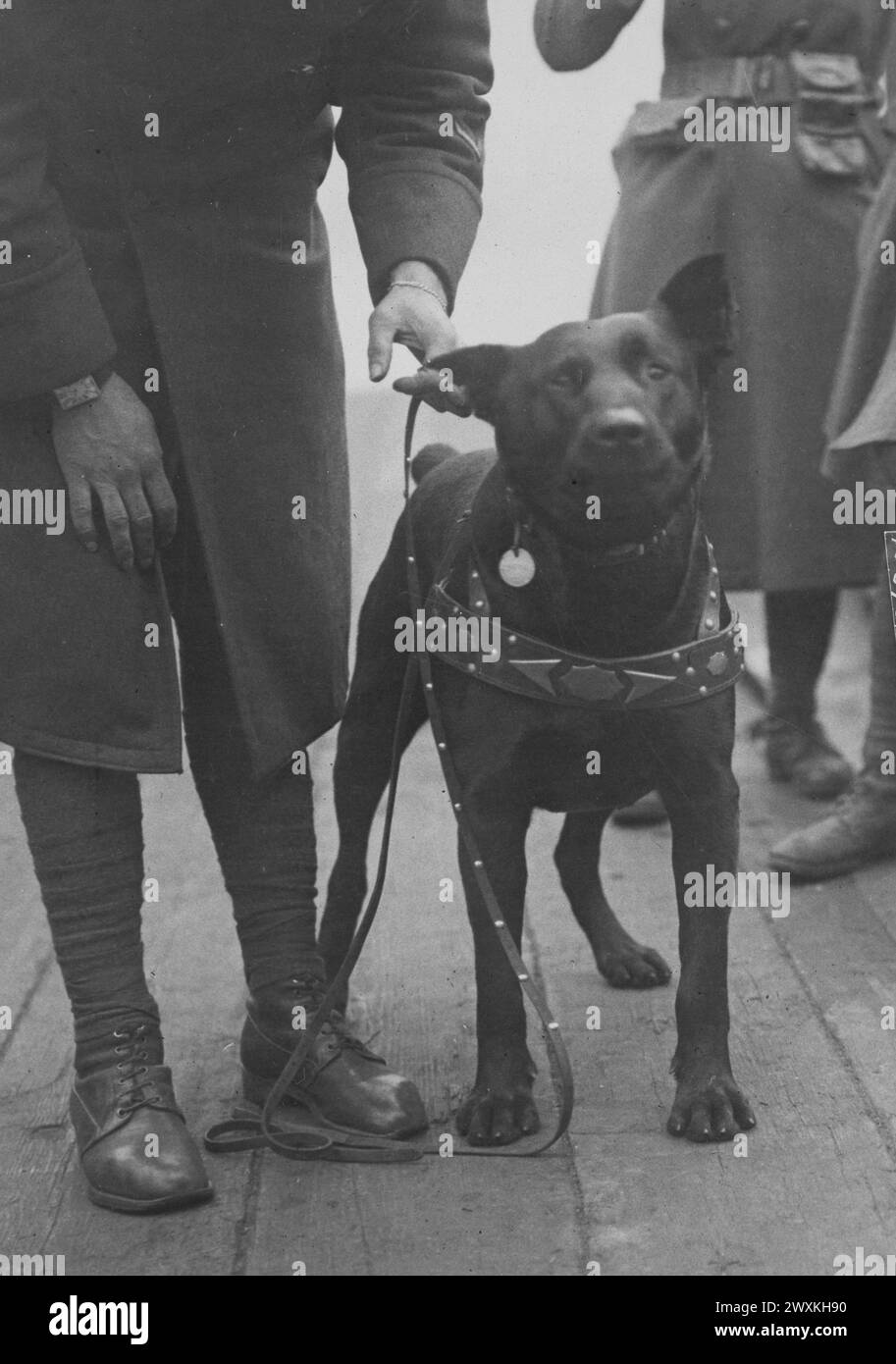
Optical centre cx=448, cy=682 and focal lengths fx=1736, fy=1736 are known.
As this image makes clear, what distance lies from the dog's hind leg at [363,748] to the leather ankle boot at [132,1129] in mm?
439

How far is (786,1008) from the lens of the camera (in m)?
2.49

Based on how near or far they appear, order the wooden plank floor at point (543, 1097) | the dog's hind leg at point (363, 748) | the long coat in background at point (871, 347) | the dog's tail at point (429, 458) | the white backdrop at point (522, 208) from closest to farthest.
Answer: the wooden plank floor at point (543, 1097) < the white backdrop at point (522, 208) < the dog's hind leg at point (363, 748) < the dog's tail at point (429, 458) < the long coat in background at point (871, 347)

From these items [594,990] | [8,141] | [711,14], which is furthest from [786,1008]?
[711,14]

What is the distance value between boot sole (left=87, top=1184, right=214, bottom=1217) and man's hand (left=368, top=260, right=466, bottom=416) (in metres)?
0.95

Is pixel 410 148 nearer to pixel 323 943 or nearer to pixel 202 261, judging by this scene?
pixel 202 261

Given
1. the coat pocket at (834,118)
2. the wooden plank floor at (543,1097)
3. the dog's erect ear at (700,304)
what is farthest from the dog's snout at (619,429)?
the coat pocket at (834,118)

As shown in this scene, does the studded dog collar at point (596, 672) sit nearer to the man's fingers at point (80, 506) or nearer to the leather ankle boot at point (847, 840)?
the man's fingers at point (80, 506)

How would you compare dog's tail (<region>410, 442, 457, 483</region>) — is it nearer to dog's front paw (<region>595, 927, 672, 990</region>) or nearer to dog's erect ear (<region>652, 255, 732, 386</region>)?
dog's erect ear (<region>652, 255, 732, 386</region>)

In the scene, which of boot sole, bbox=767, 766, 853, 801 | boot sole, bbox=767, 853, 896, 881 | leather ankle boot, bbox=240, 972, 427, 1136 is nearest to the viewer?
leather ankle boot, bbox=240, 972, 427, 1136


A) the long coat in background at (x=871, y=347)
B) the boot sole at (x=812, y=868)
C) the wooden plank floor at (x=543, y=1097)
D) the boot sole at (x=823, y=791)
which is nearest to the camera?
the wooden plank floor at (x=543, y=1097)

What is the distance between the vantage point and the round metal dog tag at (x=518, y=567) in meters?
2.04

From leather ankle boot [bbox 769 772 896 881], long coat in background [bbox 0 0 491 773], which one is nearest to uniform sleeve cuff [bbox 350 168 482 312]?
long coat in background [bbox 0 0 491 773]

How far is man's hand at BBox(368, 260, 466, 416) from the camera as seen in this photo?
203cm

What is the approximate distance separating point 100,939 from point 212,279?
79 centimetres
